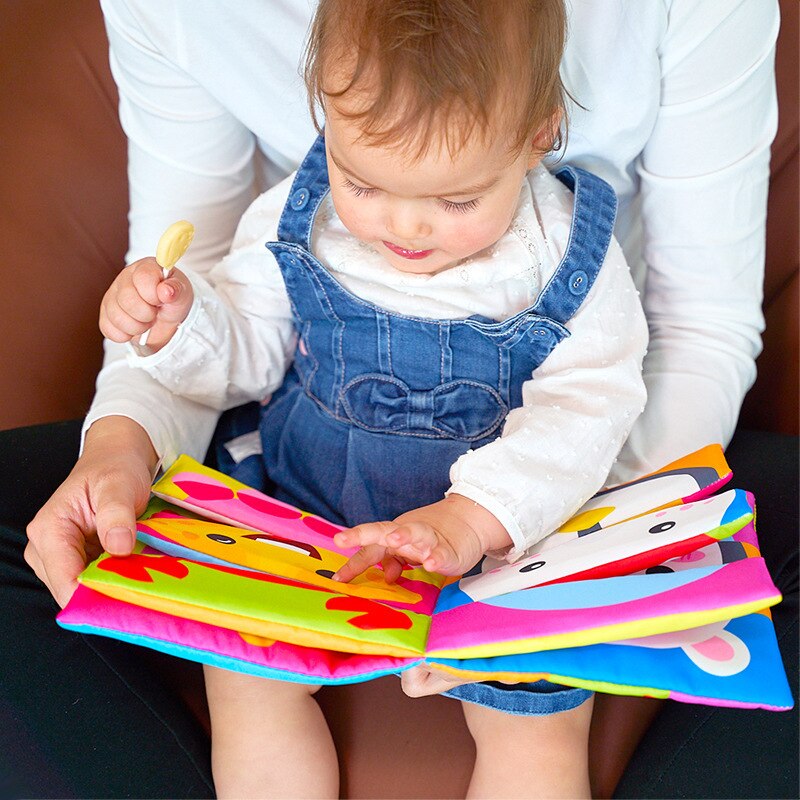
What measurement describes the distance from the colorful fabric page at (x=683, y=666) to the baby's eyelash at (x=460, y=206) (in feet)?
1.16

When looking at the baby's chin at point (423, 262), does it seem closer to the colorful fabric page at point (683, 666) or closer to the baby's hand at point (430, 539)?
the baby's hand at point (430, 539)

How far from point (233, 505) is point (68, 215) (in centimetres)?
49

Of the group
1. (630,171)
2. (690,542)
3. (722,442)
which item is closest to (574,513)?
(690,542)

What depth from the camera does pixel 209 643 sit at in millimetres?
616

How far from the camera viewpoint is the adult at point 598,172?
0.81 metres

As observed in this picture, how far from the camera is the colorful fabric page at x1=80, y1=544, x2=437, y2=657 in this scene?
0.61 metres

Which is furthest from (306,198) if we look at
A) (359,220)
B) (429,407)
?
(429,407)

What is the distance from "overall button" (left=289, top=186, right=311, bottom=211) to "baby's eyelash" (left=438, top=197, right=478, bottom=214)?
0.19 meters

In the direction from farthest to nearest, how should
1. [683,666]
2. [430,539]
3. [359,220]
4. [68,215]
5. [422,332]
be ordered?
[68,215] → [422,332] → [359,220] → [430,539] → [683,666]

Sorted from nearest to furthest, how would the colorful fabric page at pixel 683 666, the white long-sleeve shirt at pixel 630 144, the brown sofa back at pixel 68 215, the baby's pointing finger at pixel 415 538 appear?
the colorful fabric page at pixel 683 666 < the baby's pointing finger at pixel 415 538 < the white long-sleeve shirt at pixel 630 144 < the brown sofa back at pixel 68 215

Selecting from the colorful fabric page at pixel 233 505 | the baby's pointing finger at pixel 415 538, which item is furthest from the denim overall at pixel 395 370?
the baby's pointing finger at pixel 415 538

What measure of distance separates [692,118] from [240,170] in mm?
473

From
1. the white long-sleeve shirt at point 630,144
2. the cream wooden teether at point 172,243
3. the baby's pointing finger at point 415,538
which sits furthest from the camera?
the white long-sleeve shirt at point 630,144

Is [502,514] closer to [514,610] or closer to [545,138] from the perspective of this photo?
[514,610]
